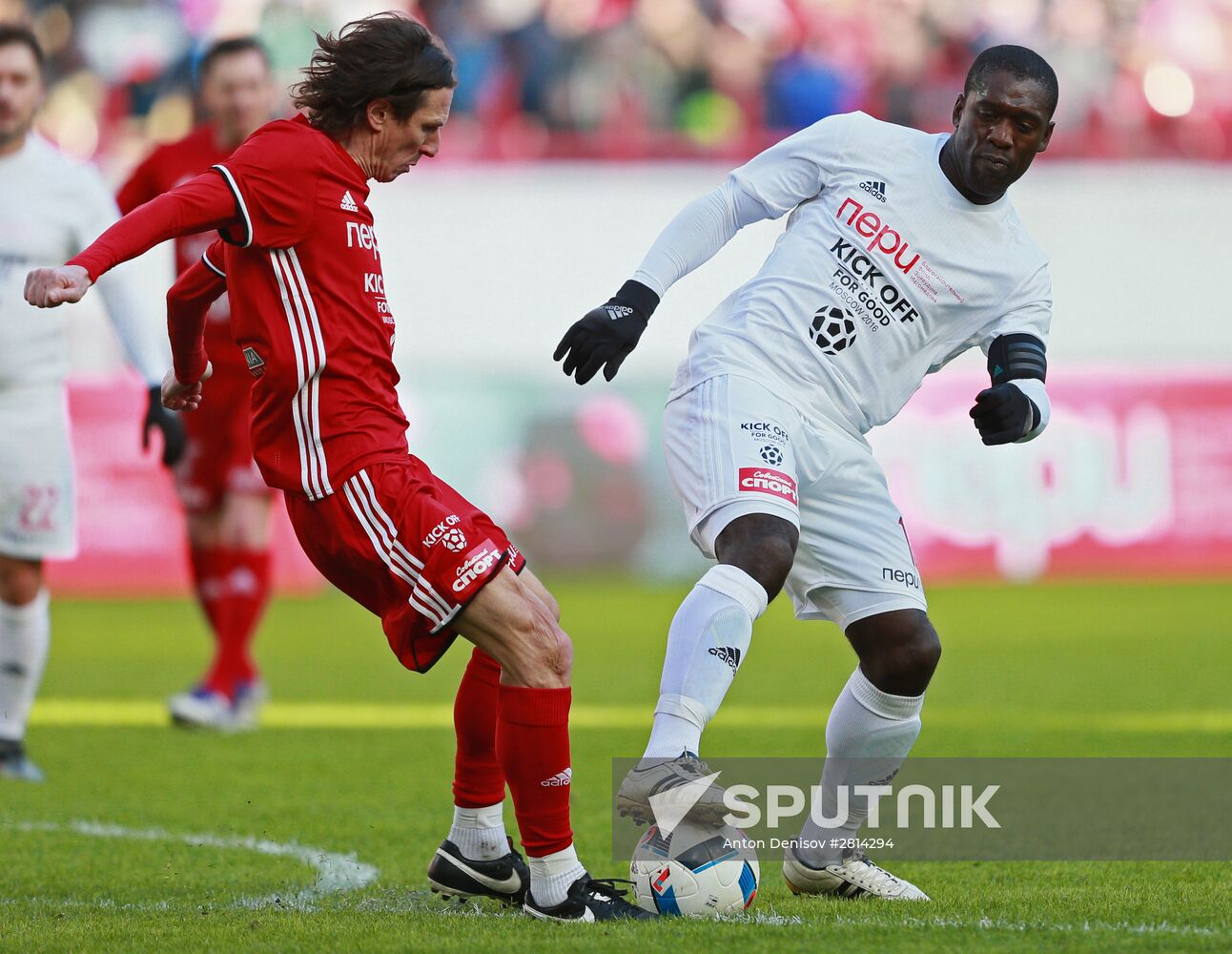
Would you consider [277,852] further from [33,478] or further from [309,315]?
[33,478]

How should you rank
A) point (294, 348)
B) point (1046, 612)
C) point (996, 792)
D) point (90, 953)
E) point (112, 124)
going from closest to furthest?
1. point (90, 953)
2. point (294, 348)
3. point (996, 792)
4. point (1046, 612)
5. point (112, 124)

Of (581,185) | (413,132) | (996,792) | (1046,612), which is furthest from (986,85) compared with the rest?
(581,185)

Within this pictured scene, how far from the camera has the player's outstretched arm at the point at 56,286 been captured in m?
3.77

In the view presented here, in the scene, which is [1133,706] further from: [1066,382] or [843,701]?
[1066,382]

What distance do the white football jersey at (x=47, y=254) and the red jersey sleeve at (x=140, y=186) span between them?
986 millimetres

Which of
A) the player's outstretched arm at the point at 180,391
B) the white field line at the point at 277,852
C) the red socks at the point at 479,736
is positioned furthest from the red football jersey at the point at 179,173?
the red socks at the point at 479,736

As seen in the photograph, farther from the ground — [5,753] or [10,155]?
[10,155]

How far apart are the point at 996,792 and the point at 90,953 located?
357cm

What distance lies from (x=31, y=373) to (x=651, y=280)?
129 inches

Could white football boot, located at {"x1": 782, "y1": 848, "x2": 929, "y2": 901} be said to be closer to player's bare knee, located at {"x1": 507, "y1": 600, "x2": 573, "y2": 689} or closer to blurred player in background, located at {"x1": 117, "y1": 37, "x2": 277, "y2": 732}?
player's bare knee, located at {"x1": 507, "y1": 600, "x2": 573, "y2": 689}

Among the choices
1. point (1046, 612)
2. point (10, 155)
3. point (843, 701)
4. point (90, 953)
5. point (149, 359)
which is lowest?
point (1046, 612)

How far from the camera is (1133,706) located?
8727mm

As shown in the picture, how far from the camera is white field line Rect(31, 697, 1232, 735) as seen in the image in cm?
818

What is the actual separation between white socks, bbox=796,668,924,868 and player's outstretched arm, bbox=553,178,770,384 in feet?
3.78
